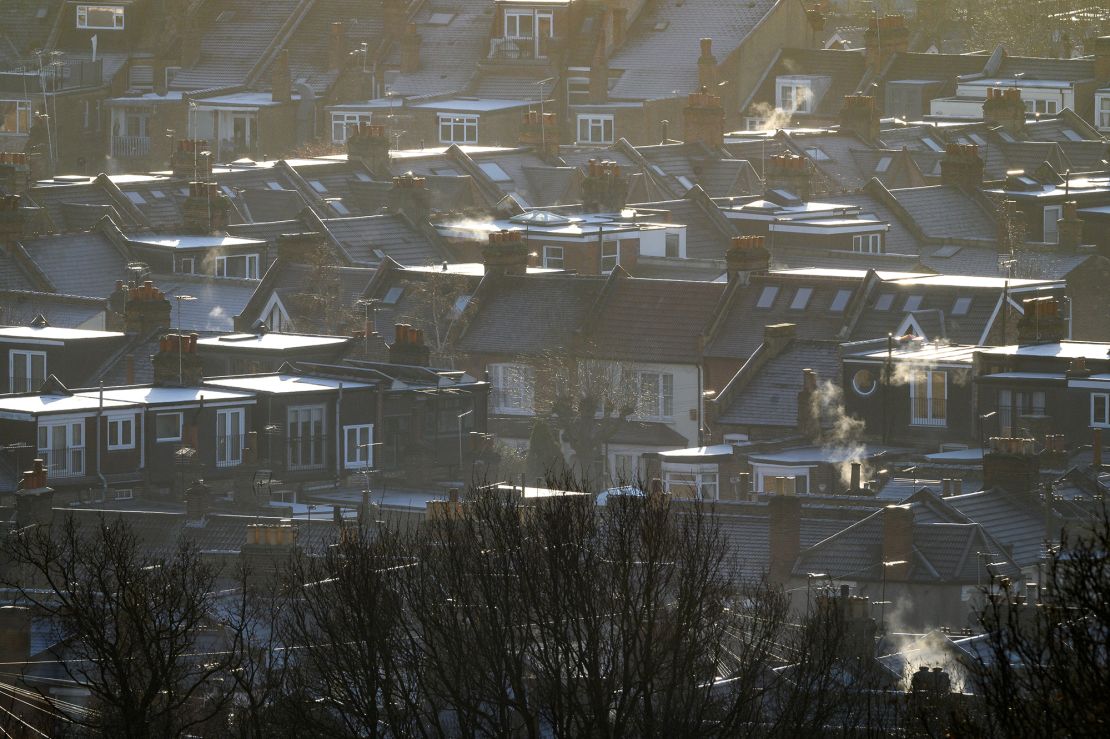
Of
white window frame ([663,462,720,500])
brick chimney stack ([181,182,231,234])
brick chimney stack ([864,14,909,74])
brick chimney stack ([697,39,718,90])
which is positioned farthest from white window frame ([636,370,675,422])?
brick chimney stack ([864,14,909,74])

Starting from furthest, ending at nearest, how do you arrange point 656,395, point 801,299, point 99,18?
point 99,18
point 656,395
point 801,299

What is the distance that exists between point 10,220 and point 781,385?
98.1 ft

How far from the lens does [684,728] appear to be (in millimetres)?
39938

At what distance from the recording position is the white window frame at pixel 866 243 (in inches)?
4176

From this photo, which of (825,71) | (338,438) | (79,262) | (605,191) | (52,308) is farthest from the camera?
(825,71)

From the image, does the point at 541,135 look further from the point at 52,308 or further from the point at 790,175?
the point at 52,308

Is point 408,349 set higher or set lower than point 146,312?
lower

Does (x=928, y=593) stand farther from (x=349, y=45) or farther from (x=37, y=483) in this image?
(x=349, y=45)

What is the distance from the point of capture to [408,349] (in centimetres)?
8462

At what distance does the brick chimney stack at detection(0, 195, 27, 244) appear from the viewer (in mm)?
98750

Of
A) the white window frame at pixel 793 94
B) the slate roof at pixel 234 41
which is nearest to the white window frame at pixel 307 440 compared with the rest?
the white window frame at pixel 793 94

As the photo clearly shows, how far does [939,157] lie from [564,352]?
129 ft

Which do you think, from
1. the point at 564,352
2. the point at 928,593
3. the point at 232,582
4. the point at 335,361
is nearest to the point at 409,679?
the point at 232,582

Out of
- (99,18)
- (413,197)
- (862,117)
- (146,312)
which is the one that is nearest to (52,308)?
(146,312)
